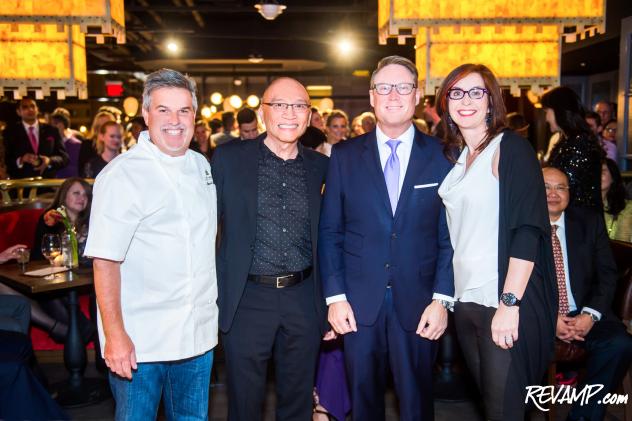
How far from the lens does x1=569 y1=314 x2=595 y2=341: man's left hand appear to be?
3.37m

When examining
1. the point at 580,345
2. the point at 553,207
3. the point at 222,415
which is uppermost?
the point at 553,207

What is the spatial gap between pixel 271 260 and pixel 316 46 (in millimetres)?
15190

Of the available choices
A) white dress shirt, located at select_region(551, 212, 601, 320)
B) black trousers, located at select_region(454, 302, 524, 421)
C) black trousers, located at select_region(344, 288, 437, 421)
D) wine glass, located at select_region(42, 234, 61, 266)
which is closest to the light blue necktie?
black trousers, located at select_region(344, 288, 437, 421)

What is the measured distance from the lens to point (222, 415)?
3.79 metres

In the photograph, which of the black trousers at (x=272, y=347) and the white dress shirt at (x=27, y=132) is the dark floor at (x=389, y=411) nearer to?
the black trousers at (x=272, y=347)

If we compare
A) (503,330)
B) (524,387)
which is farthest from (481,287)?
(524,387)

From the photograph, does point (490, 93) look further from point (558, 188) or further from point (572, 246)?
point (572, 246)

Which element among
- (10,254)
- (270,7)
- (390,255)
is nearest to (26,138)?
(10,254)

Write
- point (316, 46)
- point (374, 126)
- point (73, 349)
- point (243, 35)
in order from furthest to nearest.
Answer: point (316, 46), point (243, 35), point (374, 126), point (73, 349)

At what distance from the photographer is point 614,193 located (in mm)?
4684

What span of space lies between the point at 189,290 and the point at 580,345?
2.39m

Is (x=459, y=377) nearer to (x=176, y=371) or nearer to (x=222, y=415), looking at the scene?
(x=222, y=415)

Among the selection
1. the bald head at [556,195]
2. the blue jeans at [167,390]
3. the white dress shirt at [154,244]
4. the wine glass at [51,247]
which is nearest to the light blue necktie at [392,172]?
the white dress shirt at [154,244]

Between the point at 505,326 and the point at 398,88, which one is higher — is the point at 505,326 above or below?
below
